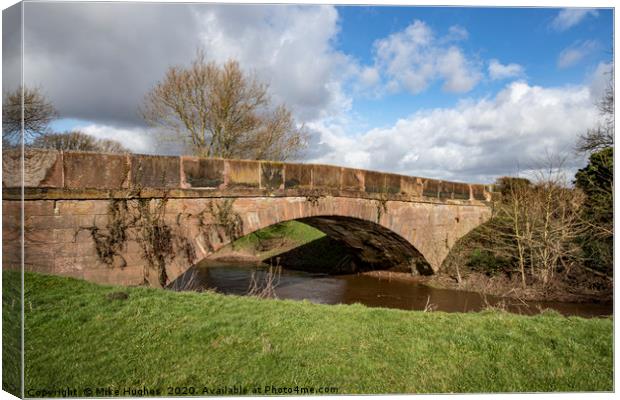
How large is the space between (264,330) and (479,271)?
10.5 m

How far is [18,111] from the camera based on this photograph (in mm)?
3311

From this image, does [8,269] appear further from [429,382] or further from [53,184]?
[429,382]

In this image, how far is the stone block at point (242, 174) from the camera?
22.8 ft

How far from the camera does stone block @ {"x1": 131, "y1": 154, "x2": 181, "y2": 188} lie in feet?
19.3

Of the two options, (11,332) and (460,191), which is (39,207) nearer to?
(11,332)

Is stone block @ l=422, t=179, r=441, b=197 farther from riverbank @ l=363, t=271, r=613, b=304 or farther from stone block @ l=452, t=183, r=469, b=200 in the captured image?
riverbank @ l=363, t=271, r=613, b=304

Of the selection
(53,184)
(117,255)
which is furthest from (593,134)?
(53,184)

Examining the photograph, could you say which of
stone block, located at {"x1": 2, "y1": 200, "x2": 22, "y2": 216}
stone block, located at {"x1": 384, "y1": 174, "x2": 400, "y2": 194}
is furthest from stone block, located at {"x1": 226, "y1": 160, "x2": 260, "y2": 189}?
stone block, located at {"x1": 384, "y1": 174, "x2": 400, "y2": 194}

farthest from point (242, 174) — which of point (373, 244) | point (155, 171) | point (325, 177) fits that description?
point (373, 244)

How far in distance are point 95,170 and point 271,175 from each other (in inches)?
122

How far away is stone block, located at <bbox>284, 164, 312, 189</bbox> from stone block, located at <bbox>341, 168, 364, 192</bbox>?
1312mm

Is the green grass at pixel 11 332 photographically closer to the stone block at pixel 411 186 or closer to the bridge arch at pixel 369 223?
the bridge arch at pixel 369 223

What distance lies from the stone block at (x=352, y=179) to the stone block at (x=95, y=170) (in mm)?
5229

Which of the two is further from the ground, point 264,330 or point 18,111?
point 18,111
